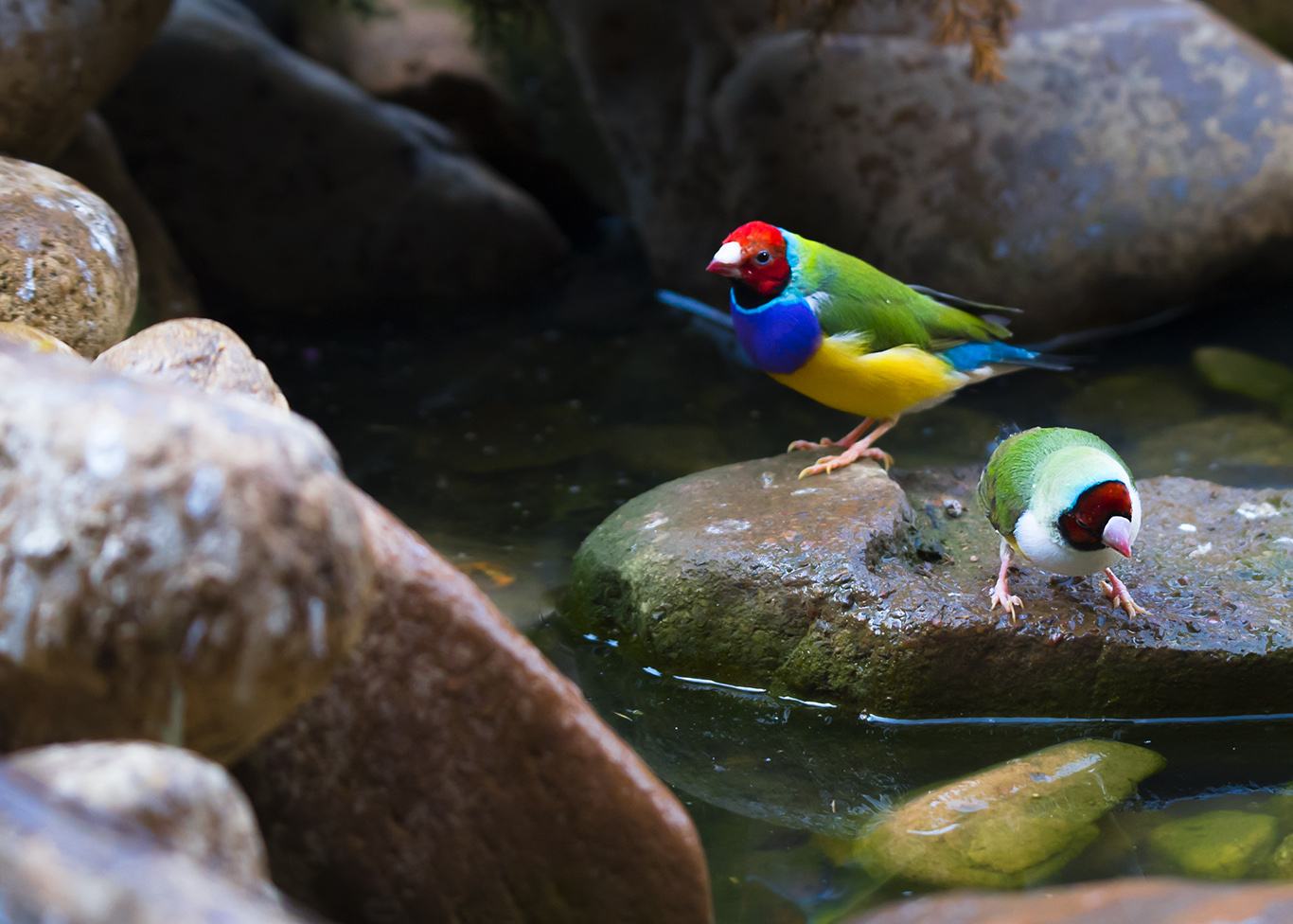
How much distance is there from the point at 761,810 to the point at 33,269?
241cm

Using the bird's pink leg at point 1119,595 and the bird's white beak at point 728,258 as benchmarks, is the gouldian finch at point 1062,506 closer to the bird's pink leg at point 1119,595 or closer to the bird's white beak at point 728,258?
the bird's pink leg at point 1119,595

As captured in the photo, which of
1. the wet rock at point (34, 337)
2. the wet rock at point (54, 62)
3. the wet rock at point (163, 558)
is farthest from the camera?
the wet rock at point (54, 62)

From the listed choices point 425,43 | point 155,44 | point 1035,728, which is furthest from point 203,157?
point 1035,728

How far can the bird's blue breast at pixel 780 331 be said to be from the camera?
4.13 metres

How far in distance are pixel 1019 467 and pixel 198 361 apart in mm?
2129

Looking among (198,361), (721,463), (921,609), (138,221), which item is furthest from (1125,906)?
(138,221)

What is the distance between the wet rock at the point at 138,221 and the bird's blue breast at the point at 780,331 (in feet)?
10.9

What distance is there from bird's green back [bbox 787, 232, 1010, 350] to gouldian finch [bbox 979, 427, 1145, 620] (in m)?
0.59

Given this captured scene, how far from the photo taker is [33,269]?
364cm

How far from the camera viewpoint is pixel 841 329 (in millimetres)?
4164

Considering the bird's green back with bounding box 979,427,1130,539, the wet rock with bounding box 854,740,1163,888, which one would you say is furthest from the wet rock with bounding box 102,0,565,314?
the wet rock with bounding box 854,740,1163,888

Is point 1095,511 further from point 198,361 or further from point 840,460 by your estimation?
point 198,361

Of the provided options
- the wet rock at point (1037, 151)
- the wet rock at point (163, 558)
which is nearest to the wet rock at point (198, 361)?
the wet rock at point (163, 558)

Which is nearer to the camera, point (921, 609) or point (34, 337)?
point (34, 337)
